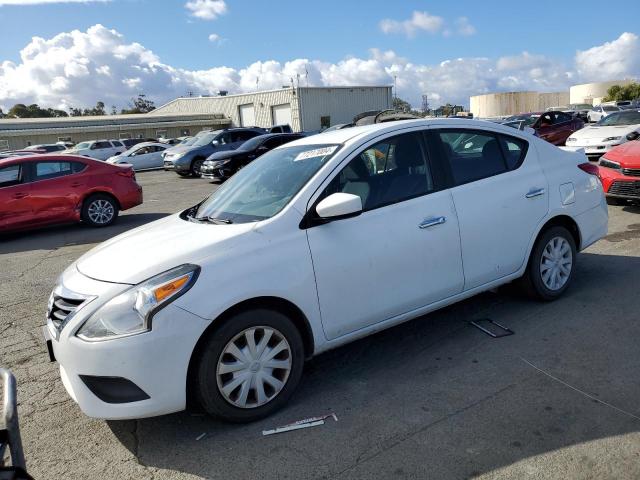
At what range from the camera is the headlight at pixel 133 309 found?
2789 mm

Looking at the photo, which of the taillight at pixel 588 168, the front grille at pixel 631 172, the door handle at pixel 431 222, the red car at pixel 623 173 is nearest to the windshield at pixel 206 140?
the red car at pixel 623 173

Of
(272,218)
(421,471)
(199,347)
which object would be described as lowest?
(421,471)

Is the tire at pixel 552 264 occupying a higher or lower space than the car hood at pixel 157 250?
lower

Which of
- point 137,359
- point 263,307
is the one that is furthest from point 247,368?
point 137,359

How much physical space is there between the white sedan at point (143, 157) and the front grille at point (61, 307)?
24.6m

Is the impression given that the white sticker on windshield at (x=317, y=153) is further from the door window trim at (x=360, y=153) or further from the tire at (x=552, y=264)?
the tire at (x=552, y=264)

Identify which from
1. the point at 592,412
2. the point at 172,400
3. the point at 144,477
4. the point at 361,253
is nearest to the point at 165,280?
the point at 172,400

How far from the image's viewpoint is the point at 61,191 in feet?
32.3

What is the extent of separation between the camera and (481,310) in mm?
4664

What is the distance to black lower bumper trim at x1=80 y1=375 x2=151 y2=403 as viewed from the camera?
283cm

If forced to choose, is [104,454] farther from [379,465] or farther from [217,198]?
[217,198]

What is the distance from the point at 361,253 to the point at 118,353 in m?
1.56

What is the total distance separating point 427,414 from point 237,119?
5272cm

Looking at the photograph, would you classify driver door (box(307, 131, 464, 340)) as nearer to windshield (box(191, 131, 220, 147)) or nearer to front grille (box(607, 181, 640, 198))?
front grille (box(607, 181, 640, 198))
